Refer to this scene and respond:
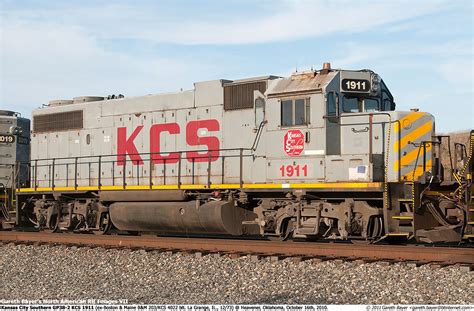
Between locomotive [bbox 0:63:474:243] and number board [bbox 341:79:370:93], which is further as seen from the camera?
number board [bbox 341:79:370:93]

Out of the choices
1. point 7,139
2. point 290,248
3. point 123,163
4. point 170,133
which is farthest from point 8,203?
point 290,248

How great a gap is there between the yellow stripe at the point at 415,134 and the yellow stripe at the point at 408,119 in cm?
20

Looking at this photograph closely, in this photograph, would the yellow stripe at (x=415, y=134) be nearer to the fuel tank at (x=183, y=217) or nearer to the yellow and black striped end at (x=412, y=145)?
the yellow and black striped end at (x=412, y=145)

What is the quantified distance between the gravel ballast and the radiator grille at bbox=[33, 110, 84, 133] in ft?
19.2

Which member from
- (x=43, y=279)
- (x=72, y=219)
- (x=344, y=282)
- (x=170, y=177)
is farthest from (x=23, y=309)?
(x=72, y=219)

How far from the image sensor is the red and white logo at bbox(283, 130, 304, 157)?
44.7 feet

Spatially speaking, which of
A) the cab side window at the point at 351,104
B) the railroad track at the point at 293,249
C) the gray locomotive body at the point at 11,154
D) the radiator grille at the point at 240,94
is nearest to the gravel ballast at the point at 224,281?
the railroad track at the point at 293,249

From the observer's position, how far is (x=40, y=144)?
64.5 ft

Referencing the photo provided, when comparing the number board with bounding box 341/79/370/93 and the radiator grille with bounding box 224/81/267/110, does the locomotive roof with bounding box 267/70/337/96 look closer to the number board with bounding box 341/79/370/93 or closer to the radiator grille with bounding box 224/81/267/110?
the number board with bounding box 341/79/370/93

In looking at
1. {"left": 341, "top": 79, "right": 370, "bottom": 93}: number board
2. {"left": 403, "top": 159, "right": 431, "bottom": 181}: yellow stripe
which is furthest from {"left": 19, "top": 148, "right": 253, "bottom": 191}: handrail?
{"left": 403, "top": 159, "right": 431, "bottom": 181}: yellow stripe

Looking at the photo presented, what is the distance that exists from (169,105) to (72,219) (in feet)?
13.3

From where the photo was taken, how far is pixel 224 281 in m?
10.2

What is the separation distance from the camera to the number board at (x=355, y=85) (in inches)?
527

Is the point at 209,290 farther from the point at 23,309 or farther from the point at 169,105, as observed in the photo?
the point at 169,105
